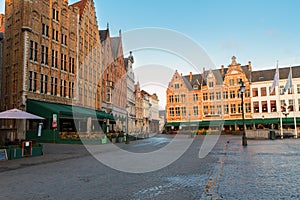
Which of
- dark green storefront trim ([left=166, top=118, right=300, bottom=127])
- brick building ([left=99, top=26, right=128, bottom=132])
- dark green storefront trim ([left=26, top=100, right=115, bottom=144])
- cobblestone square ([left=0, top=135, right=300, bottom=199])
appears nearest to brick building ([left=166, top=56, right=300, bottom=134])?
dark green storefront trim ([left=166, top=118, right=300, bottom=127])

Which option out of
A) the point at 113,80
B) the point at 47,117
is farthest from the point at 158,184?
the point at 113,80

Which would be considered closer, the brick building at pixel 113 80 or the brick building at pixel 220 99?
the brick building at pixel 113 80

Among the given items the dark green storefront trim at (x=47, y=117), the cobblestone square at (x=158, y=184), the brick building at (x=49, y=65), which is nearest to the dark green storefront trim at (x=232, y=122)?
the brick building at (x=49, y=65)

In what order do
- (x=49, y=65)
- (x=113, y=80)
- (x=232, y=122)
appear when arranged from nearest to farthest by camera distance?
1. (x=49, y=65)
2. (x=113, y=80)
3. (x=232, y=122)

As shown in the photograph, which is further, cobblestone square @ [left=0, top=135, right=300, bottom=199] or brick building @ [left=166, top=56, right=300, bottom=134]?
brick building @ [left=166, top=56, right=300, bottom=134]

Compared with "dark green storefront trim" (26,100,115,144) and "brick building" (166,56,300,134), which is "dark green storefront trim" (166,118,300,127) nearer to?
"brick building" (166,56,300,134)

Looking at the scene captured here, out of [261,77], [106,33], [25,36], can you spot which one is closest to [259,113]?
[261,77]

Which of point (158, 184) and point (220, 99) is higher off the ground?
point (220, 99)

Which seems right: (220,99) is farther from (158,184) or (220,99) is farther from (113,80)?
(158,184)

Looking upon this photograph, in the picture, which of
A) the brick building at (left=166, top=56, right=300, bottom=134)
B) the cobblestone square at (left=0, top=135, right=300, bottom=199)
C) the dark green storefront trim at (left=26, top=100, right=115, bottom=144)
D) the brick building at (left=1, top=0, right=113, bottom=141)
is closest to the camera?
the cobblestone square at (left=0, top=135, right=300, bottom=199)

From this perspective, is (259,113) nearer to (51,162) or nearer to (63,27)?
(63,27)

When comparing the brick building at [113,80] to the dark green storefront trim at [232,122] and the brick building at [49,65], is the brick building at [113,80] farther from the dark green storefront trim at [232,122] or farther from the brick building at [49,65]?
the dark green storefront trim at [232,122]

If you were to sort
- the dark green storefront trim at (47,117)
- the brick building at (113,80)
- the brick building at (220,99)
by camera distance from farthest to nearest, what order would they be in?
the brick building at (220,99), the brick building at (113,80), the dark green storefront trim at (47,117)

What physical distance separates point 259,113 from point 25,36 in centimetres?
4736
